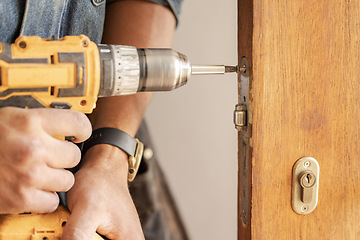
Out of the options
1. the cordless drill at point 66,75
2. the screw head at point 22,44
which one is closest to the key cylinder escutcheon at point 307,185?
the cordless drill at point 66,75

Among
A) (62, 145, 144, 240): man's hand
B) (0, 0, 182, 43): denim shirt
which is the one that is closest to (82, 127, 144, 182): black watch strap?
(62, 145, 144, 240): man's hand

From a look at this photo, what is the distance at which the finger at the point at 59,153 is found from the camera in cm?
57

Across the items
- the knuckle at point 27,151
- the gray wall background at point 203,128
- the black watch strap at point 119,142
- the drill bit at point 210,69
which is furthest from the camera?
the gray wall background at point 203,128

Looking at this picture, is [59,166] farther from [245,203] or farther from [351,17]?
[351,17]

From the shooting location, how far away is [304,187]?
64 centimetres

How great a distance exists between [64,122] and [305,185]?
12.8 inches

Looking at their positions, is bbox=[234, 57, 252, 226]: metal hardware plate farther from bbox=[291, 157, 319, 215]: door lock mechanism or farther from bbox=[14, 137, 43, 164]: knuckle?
bbox=[14, 137, 43, 164]: knuckle

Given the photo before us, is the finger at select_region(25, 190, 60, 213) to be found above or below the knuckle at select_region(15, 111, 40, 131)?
below

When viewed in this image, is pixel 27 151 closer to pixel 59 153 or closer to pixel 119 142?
pixel 59 153

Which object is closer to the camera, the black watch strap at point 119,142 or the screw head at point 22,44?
the screw head at point 22,44

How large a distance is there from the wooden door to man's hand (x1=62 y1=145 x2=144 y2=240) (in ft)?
0.59

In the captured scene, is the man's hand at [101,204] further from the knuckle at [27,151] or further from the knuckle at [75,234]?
the knuckle at [27,151]

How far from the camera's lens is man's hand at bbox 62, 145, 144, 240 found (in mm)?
632

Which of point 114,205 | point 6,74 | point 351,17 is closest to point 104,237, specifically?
point 114,205
